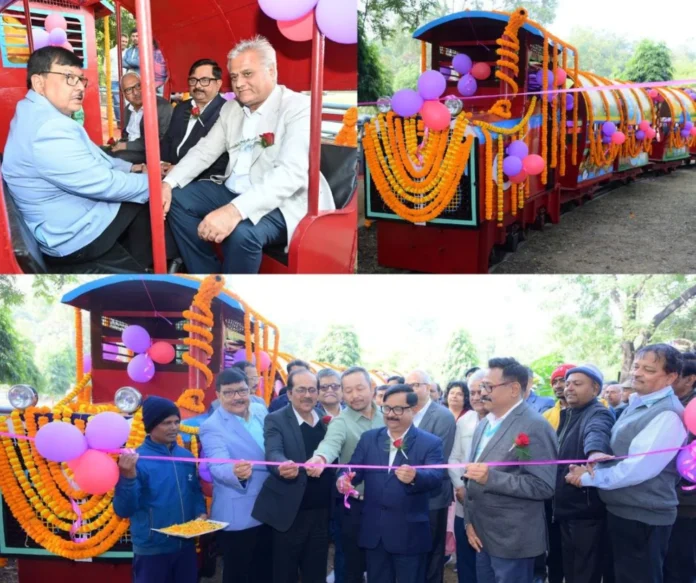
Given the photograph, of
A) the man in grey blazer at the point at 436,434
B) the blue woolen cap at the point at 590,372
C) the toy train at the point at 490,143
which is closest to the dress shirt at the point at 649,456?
the blue woolen cap at the point at 590,372

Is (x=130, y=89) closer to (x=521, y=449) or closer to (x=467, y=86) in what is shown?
(x=467, y=86)

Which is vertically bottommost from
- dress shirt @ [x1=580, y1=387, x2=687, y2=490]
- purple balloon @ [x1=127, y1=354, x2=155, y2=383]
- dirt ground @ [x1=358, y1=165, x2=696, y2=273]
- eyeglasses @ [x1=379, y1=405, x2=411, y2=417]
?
dress shirt @ [x1=580, y1=387, x2=687, y2=490]

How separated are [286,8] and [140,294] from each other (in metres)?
1.07

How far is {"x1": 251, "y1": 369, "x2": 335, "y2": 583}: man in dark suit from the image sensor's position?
270 cm

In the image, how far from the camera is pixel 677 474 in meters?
2.59

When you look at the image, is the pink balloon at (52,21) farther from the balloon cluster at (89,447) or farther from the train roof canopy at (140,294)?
the balloon cluster at (89,447)

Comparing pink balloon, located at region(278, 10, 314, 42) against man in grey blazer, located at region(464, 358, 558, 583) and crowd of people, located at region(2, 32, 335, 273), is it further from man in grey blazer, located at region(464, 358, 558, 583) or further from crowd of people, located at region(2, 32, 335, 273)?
man in grey blazer, located at region(464, 358, 558, 583)

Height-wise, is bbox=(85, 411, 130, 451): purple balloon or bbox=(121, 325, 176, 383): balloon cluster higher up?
bbox=(121, 325, 176, 383): balloon cluster

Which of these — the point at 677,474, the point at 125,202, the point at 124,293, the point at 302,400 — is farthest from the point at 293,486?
the point at 677,474

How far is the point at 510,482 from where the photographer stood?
251 centimetres

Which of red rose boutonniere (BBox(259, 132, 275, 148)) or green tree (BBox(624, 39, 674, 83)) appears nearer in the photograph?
red rose boutonniere (BBox(259, 132, 275, 148))

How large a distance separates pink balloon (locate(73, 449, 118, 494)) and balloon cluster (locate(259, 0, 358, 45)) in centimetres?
152

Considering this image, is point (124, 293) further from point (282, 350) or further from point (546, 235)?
point (546, 235)

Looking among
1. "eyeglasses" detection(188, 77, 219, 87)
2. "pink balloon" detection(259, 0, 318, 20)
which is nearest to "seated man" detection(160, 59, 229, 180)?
"eyeglasses" detection(188, 77, 219, 87)
